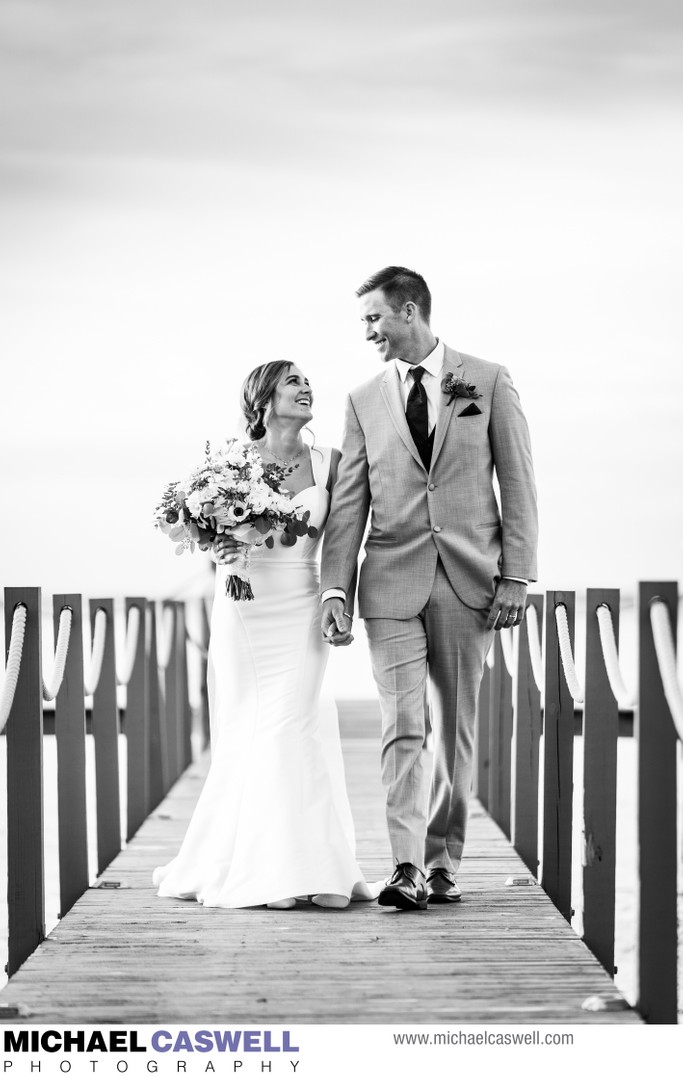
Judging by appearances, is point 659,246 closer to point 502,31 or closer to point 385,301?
point 502,31

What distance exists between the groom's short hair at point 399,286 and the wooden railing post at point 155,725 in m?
3.13

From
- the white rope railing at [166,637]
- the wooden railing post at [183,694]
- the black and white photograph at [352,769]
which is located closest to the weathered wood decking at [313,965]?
the black and white photograph at [352,769]

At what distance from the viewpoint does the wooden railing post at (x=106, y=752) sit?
5426mm

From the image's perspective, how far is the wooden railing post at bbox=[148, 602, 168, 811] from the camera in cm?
697

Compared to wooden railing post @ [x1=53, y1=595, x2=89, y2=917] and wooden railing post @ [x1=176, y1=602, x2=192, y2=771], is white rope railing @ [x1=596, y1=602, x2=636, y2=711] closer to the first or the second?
wooden railing post @ [x1=53, y1=595, x2=89, y2=917]

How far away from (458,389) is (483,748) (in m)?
3.38

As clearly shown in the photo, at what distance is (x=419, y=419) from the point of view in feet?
14.1

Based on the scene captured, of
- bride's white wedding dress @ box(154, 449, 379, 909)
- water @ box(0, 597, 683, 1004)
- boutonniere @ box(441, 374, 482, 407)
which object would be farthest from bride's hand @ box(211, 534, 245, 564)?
boutonniere @ box(441, 374, 482, 407)

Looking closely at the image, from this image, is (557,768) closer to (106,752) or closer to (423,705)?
(423,705)

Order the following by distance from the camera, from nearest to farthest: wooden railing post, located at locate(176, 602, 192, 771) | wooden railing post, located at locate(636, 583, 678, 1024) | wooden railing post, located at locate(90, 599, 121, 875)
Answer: wooden railing post, located at locate(636, 583, 678, 1024)
wooden railing post, located at locate(90, 599, 121, 875)
wooden railing post, located at locate(176, 602, 192, 771)

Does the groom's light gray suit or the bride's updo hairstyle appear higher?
the bride's updo hairstyle

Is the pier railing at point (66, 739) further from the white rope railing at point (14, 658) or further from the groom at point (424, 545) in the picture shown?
the groom at point (424, 545)

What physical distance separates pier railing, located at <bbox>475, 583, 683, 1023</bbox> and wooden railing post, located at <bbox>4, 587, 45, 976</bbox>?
1653mm
